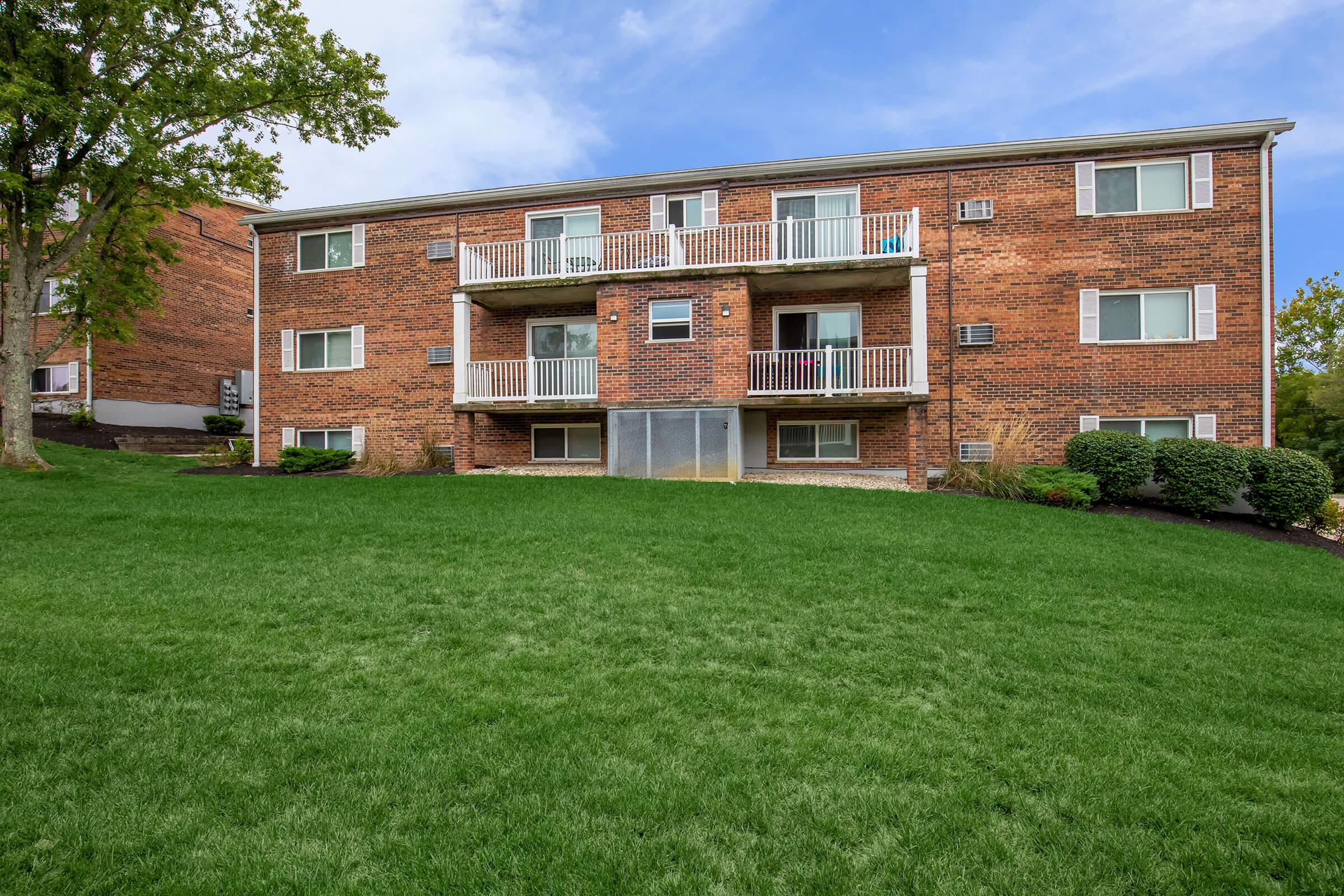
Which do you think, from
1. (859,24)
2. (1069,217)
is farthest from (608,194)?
(1069,217)

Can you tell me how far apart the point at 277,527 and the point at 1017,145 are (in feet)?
47.3

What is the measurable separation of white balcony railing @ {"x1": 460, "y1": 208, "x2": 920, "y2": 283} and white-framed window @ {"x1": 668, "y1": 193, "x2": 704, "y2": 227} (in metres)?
0.71

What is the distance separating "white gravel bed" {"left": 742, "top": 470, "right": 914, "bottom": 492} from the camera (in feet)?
40.1

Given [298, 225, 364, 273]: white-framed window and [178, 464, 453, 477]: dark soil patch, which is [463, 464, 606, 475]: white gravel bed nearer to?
[178, 464, 453, 477]: dark soil patch

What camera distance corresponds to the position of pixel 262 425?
1697 cm

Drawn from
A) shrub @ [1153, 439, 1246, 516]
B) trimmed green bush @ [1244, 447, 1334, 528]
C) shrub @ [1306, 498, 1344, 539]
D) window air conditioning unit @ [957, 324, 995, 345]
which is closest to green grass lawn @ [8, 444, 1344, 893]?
shrub @ [1153, 439, 1246, 516]

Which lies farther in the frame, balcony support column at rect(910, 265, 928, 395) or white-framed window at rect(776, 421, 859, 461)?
white-framed window at rect(776, 421, 859, 461)

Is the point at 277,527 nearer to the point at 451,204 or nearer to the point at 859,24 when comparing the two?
the point at 451,204

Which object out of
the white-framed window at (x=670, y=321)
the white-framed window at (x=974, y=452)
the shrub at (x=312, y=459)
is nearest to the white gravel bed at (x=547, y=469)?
the white-framed window at (x=670, y=321)

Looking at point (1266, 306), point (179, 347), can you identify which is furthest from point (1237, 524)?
point (179, 347)

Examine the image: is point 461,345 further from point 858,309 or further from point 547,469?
point 858,309

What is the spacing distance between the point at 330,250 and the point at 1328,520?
20733 mm

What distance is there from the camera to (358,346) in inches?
643

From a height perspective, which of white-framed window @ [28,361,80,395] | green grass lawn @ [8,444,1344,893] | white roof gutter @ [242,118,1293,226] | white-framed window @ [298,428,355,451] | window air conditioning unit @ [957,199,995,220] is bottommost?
green grass lawn @ [8,444,1344,893]
